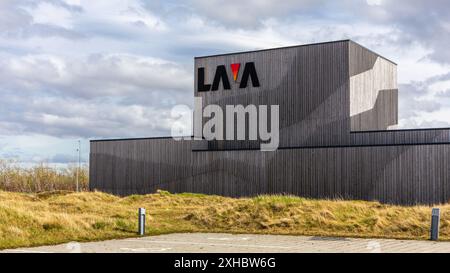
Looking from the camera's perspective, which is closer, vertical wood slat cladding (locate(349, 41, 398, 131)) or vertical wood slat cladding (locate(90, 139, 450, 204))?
vertical wood slat cladding (locate(90, 139, 450, 204))

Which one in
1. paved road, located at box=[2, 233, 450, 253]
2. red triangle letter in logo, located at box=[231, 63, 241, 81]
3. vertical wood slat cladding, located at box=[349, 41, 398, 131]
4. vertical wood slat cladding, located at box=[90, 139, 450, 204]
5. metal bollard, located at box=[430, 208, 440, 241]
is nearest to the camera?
paved road, located at box=[2, 233, 450, 253]

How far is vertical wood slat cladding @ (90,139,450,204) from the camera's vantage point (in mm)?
35531

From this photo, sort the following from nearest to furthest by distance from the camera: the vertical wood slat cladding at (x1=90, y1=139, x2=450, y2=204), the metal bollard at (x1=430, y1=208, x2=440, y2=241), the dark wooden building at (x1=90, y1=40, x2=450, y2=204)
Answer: the metal bollard at (x1=430, y1=208, x2=440, y2=241) < the vertical wood slat cladding at (x1=90, y1=139, x2=450, y2=204) < the dark wooden building at (x1=90, y1=40, x2=450, y2=204)

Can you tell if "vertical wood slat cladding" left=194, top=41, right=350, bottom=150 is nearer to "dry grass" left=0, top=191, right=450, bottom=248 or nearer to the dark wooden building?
the dark wooden building

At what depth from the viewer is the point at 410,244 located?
1670 centimetres

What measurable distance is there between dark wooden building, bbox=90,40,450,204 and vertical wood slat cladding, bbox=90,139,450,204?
6 cm

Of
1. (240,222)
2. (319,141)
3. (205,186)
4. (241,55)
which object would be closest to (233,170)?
(205,186)

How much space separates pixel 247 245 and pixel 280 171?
24.1 metres

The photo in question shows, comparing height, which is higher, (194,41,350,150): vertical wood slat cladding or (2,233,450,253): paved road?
(194,41,350,150): vertical wood slat cladding

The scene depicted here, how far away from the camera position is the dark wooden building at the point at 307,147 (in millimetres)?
36375

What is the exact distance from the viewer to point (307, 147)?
129 ft

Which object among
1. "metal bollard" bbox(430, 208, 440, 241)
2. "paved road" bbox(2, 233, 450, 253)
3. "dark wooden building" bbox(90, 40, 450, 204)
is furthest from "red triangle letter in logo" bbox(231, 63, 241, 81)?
"metal bollard" bbox(430, 208, 440, 241)
